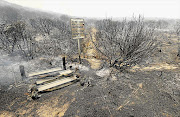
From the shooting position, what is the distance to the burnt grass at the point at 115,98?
3.01 metres

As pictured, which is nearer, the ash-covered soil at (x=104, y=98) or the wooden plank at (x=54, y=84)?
the ash-covered soil at (x=104, y=98)

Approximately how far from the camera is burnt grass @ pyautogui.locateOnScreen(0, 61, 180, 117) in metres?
3.01

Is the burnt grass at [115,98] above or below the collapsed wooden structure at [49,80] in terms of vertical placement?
Result: below

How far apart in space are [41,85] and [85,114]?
232 centimetres

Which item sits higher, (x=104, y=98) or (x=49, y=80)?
(x=49, y=80)

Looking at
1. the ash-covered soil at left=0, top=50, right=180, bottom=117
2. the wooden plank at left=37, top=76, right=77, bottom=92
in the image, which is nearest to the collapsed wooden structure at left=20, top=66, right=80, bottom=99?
the wooden plank at left=37, top=76, right=77, bottom=92

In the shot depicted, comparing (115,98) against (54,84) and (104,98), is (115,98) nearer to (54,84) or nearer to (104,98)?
(104,98)

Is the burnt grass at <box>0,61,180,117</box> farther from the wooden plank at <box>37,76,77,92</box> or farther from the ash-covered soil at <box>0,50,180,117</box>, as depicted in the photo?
the wooden plank at <box>37,76,77,92</box>

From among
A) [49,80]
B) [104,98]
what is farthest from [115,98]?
[49,80]

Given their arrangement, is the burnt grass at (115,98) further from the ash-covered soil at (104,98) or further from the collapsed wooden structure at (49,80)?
the collapsed wooden structure at (49,80)

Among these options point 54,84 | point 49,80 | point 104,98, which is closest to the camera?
point 104,98

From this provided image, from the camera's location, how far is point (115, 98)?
3557 mm

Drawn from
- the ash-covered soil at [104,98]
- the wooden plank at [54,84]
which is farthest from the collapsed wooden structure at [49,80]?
the ash-covered soil at [104,98]

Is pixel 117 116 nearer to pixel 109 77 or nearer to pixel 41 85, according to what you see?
pixel 109 77
